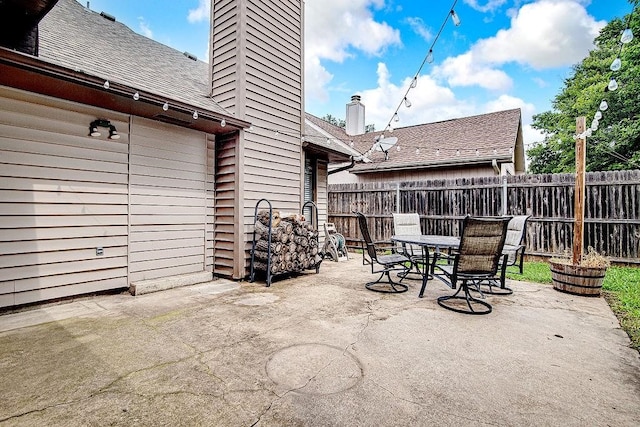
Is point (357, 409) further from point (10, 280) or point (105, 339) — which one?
point (10, 280)

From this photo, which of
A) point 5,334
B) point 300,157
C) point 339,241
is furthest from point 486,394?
point 339,241

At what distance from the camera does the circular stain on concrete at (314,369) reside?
1873mm

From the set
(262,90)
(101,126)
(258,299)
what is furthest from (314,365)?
(262,90)

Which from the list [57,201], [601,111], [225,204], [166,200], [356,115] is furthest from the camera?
[356,115]

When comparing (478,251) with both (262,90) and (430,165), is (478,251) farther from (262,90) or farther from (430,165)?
(430,165)

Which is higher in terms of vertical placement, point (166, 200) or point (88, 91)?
point (88, 91)

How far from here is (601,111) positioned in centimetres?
1075

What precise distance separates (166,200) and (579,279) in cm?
578

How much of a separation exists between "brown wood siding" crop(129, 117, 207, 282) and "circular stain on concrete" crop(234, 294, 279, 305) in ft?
4.80

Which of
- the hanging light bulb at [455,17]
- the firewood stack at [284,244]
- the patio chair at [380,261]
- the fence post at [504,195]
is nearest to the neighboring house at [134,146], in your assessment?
the firewood stack at [284,244]

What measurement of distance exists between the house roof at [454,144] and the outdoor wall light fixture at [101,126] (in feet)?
19.5

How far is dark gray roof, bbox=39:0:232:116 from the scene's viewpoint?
142 inches

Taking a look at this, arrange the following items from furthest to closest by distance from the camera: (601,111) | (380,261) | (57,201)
Answer: (601,111) → (380,261) → (57,201)

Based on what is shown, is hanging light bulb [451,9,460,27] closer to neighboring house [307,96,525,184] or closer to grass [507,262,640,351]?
grass [507,262,640,351]
